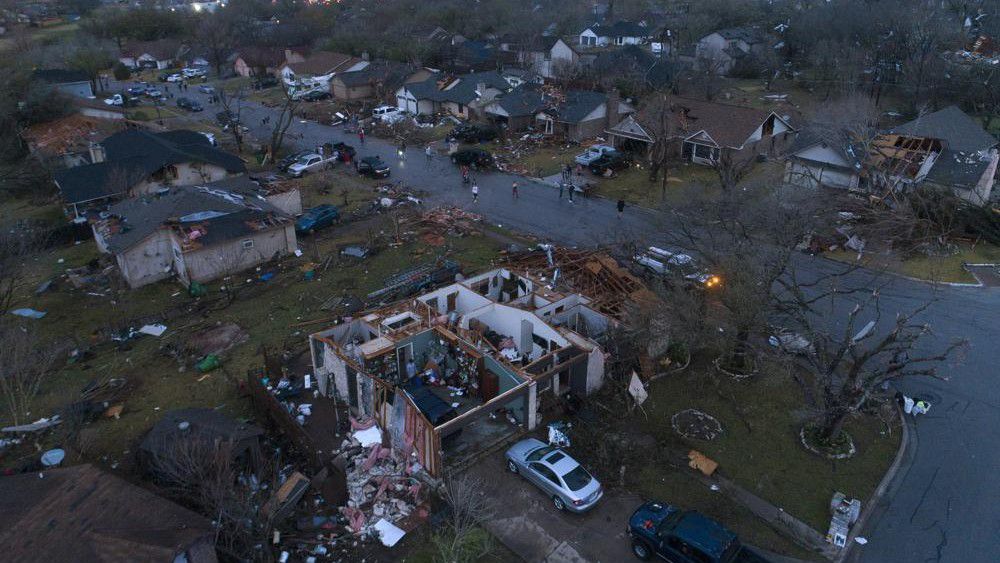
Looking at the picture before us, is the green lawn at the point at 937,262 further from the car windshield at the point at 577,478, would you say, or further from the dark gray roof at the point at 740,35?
the dark gray roof at the point at 740,35

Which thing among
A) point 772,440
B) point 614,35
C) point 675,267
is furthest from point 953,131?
point 614,35

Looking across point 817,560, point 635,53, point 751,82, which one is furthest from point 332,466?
point 751,82

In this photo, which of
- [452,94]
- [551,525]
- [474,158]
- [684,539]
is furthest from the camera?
[452,94]

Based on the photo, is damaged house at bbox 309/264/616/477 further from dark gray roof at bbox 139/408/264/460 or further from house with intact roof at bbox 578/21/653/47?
house with intact roof at bbox 578/21/653/47

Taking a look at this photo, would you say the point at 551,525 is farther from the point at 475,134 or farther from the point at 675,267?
the point at 475,134

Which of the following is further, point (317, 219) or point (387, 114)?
point (387, 114)

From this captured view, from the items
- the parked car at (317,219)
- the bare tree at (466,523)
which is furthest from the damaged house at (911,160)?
the bare tree at (466,523)

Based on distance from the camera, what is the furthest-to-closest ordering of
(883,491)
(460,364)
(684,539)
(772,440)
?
(460,364) → (772,440) → (883,491) → (684,539)
